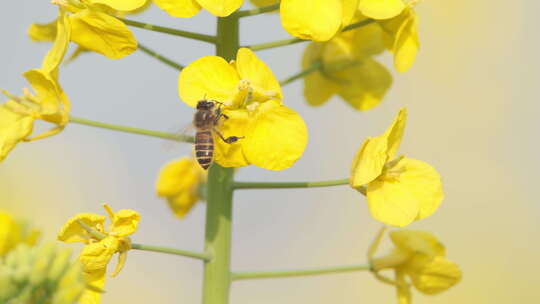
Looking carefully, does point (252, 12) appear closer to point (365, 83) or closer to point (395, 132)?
point (395, 132)

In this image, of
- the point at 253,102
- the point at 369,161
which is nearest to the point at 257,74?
the point at 253,102

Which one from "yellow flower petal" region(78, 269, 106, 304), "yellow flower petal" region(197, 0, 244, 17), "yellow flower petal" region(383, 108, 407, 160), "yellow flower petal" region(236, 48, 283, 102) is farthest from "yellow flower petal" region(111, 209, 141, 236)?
"yellow flower petal" region(383, 108, 407, 160)

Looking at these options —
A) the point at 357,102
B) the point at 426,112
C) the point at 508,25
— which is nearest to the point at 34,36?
the point at 357,102

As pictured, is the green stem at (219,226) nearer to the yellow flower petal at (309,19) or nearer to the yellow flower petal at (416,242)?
the yellow flower petal at (309,19)

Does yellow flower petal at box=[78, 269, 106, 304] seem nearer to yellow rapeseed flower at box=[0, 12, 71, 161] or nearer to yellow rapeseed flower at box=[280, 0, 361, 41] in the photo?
yellow rapeseed flower at box=[0, 12, 71, 161]

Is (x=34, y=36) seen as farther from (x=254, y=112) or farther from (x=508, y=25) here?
(x=508, y=25)
